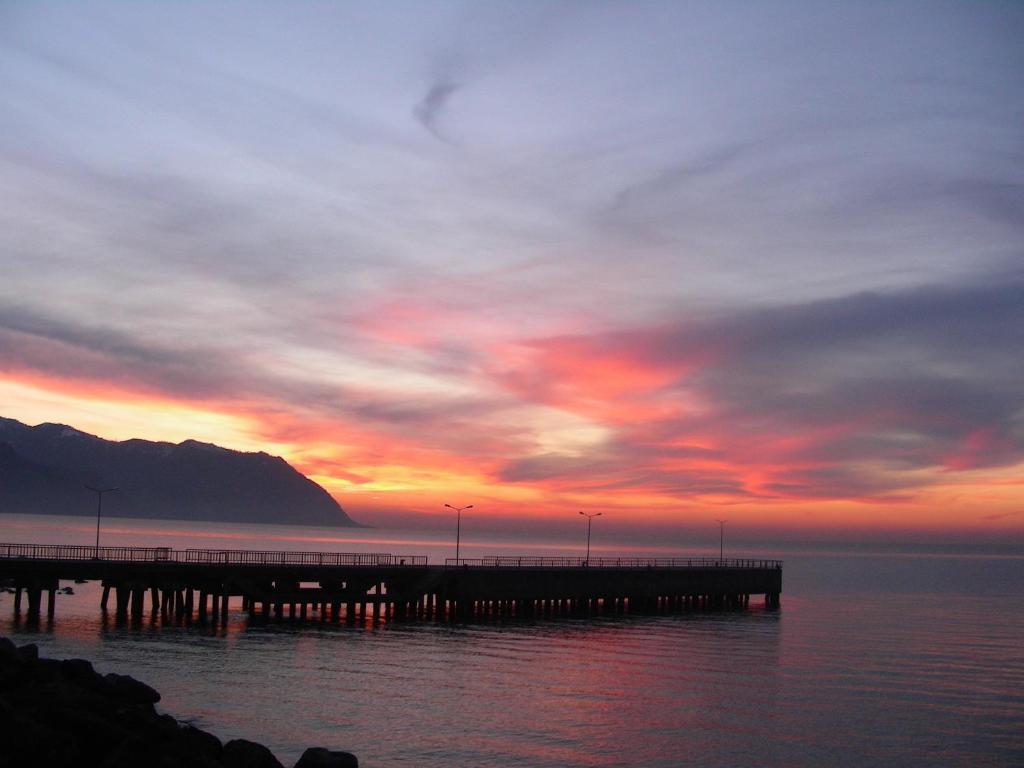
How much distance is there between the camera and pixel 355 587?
255 ft

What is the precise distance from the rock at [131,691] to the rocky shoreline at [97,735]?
0.04 metres

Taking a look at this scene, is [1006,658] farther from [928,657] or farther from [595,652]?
[595,652]

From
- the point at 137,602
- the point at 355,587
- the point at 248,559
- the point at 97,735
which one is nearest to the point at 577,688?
the point at 97,735

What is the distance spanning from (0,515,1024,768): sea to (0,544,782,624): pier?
2.87 meters

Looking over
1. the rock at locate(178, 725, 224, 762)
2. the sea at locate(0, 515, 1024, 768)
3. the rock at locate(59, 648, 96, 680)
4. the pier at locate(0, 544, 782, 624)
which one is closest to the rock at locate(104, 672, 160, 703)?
the rock at locate(59, 648, 96, 680)

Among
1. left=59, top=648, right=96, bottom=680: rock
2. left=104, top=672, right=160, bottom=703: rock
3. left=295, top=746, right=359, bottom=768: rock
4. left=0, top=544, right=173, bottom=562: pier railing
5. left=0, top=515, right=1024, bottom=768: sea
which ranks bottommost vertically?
left=0, top=515, right=1024, bottom=768: sea

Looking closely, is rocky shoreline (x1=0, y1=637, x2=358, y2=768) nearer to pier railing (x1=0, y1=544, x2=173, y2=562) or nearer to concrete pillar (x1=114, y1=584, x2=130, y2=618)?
concrete pillar (x1=114, y1=584, x2=130, y2=618)

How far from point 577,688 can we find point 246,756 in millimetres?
23806

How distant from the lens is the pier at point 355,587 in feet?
229

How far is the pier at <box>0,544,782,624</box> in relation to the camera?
69.8 m

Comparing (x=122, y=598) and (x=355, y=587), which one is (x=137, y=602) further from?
(x=355, y=587)

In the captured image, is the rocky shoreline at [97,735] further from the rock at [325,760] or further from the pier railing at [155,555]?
the pier railing at [155,555]

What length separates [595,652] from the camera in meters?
63.8

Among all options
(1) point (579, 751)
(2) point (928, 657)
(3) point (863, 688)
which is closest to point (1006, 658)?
(2) point (928, 657)
